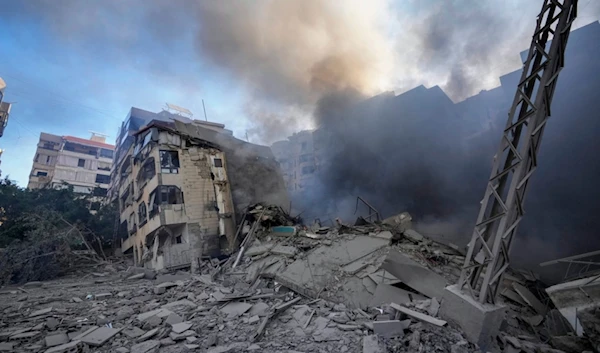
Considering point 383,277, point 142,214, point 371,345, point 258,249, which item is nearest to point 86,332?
point 371,345

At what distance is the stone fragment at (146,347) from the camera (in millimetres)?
4520

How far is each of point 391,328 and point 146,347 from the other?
4.22 meters

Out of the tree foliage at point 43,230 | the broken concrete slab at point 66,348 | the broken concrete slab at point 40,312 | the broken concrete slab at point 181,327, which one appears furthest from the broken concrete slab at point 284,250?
the tree foliage at point 43,230

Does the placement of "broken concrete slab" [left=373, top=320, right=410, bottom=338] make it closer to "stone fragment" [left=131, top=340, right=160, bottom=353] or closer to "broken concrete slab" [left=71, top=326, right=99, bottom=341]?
"stone fragment" [left=131, top=340, right=160, bottom=353]

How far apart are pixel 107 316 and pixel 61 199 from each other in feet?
60.8

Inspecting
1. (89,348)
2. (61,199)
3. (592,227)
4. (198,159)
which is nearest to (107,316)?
(89,348)

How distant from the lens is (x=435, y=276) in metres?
6.27

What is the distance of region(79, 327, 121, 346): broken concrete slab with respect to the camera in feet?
15.9

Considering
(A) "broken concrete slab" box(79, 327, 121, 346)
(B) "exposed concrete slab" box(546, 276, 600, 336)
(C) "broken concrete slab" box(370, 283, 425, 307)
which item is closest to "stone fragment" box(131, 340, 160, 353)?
(A) "broken concrete slab" box(79, 327, 121, 346)

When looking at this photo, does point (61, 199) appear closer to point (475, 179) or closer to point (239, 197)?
point (239, 197)

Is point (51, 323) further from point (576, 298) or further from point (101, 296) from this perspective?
point (576, 298)

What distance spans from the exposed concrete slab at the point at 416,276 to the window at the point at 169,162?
14.0m

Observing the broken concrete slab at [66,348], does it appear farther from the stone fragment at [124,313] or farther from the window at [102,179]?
the window at [102,179]

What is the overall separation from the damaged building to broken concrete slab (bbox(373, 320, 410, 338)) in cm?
1197
